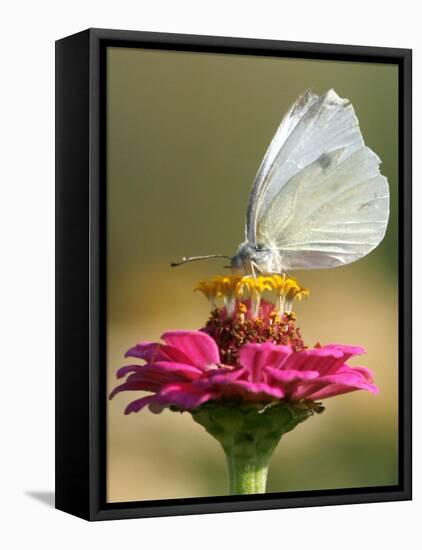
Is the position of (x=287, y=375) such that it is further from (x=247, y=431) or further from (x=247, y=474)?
(x=247, y=474)

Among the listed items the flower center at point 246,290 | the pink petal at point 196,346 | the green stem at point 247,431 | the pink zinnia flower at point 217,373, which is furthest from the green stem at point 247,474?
the flower center at point 246,290

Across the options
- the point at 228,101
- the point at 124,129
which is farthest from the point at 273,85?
the point at 124,129

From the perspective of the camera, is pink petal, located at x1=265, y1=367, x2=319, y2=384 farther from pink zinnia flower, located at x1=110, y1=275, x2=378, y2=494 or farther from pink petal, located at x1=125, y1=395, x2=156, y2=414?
pink petal, located at x1=125, y1=395, x2=156, y2=414

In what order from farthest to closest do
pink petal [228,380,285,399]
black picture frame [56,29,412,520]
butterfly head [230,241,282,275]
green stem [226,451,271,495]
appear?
1. butterfly head [230,241,282,275]
2. green stem [226,451,271,495]
3. black picture frame [56,29,412,520]
4. pink petal [228,380,285,399]

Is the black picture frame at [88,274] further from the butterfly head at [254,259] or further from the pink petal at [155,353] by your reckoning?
the butterfly head at [254,259]

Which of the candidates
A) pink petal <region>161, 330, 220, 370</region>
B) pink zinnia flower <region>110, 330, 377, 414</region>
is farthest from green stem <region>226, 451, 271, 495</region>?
pink petal <region>161, 330, 220, 370</region>

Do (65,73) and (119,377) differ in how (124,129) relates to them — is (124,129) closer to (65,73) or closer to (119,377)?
(65,73)

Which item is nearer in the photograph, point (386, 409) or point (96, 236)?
point (96, 236)
